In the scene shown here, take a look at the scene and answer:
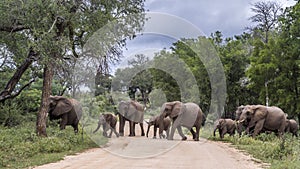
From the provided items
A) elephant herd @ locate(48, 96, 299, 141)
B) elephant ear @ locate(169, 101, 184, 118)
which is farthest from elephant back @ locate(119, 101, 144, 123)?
elephant ear @ locate(169, 101, 184, 118)

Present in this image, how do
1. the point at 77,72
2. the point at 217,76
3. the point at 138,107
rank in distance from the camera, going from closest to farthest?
1. the point at 77,72
2. the point at 138,107
3. the point at 217,76

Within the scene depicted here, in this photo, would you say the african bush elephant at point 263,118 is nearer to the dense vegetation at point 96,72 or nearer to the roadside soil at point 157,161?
the dense vegetation at point 96,72

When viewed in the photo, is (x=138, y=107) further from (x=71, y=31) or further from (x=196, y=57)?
(x=196, y=57)

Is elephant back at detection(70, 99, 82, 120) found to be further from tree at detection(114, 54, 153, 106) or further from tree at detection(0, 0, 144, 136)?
tree at detection(0, 0, 144, 136)

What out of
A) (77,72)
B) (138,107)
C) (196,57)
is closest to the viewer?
(77,72)

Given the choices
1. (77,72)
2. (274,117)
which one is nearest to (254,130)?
(274,117)

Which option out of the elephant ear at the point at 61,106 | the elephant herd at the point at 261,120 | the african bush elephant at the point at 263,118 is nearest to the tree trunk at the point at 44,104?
the elephant ear at the point at 61,106

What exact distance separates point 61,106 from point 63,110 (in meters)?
0.24

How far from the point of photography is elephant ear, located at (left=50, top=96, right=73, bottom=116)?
21.3 metres

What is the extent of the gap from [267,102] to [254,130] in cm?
1047

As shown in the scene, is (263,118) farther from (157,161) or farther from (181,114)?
(157,161)

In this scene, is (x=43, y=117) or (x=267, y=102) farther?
(x=267, y=102)

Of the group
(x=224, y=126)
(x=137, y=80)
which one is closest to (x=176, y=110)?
(x=224, y=126)

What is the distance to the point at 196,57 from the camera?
39969 mm
